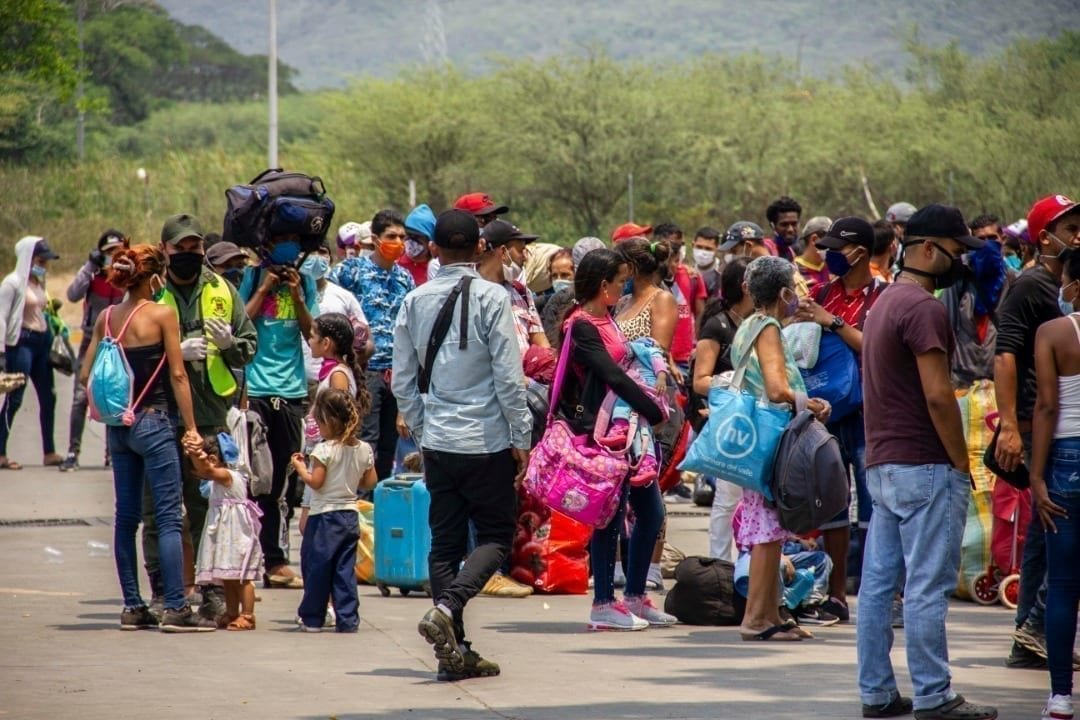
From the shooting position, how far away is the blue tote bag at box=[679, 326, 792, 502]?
357 inches

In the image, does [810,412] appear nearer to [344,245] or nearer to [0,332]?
[344,245]

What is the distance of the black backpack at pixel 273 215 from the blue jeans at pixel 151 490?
1537 mm

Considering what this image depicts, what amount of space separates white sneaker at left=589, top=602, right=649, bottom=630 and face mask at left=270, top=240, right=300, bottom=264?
2.71 m

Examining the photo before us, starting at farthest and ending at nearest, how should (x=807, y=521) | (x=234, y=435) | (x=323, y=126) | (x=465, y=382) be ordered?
1. (x=323, y=126)
2. (x=234, y=435)
3. (x=807, y=521)
4. (x=465, y=382)

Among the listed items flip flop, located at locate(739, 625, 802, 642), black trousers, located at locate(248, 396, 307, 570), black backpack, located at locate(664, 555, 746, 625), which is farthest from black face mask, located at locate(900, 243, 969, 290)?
black trousers, located at locate(248, 396, 307, 570)

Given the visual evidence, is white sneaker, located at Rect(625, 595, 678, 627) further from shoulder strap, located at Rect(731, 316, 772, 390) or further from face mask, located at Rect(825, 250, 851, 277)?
face mask, located at Rect(825, 250, 851, 277)

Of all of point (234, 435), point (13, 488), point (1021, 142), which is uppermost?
point (1021, 142)

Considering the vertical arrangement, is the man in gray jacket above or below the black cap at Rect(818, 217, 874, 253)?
below

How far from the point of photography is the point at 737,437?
9.08 m

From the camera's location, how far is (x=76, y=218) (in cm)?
5166

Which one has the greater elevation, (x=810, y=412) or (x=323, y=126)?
(x=323, y=126)

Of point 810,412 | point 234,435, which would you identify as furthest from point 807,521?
point 234,435

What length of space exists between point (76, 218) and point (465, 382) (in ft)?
149

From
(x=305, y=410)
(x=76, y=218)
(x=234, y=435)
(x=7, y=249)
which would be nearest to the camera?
(x=234, y=435)
